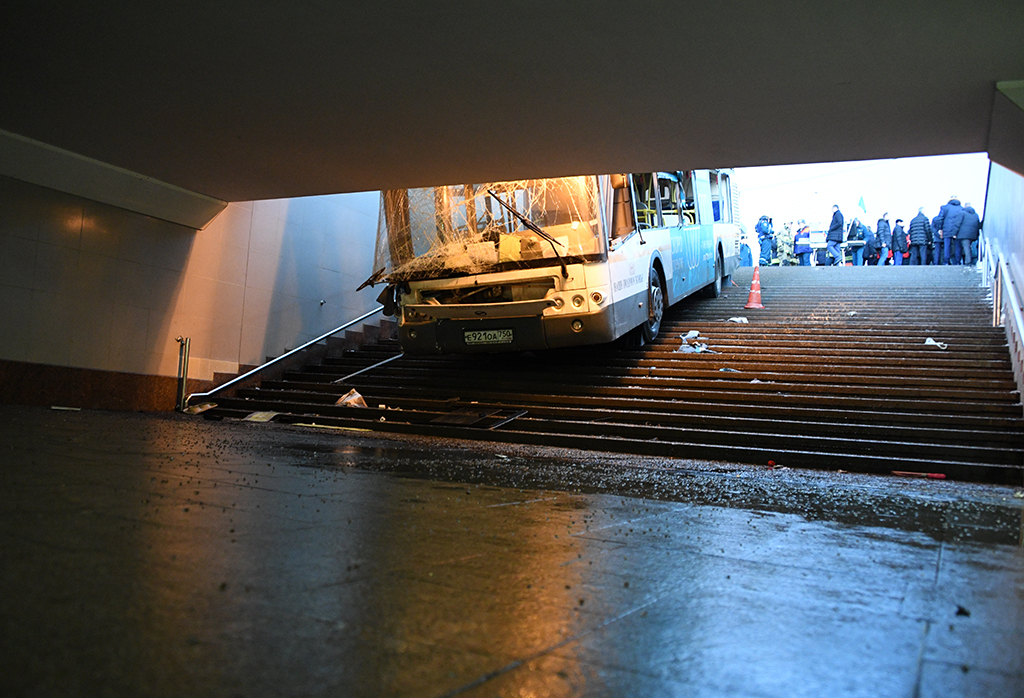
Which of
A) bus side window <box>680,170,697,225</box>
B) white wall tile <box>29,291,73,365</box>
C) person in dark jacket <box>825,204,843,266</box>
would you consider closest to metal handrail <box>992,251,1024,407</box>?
bus side window <box>680,170,697,225</box>

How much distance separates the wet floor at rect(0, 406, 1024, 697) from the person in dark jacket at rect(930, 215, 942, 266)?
705 inches

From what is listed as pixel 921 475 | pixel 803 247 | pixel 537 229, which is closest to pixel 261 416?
pixel 537 229

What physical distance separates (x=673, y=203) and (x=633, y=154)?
4.06m

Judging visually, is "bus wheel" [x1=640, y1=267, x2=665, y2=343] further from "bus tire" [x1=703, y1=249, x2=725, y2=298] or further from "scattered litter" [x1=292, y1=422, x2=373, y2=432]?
"scattered litter" [x1=292, y1=422, x2=373, y2=432]

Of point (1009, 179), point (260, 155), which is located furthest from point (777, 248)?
point (260, 155)

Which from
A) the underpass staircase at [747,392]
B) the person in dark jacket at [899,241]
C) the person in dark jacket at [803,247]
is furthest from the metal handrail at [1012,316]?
the person in dark jacket at [803,247]

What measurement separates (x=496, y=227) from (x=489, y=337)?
132cm

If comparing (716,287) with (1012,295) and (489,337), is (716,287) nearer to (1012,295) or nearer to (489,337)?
(1012,295)

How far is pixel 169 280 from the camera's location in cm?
1020

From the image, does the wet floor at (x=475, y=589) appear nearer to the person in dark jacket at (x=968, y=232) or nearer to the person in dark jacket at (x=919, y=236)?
the person in dark jacket at (x=968, y=232)

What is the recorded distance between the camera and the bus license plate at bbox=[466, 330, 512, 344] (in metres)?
9.00

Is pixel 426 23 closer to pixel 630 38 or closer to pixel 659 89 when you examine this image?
pixel 630 38

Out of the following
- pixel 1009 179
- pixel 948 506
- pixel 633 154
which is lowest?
pixel 948 506

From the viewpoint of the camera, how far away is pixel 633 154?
740cm
